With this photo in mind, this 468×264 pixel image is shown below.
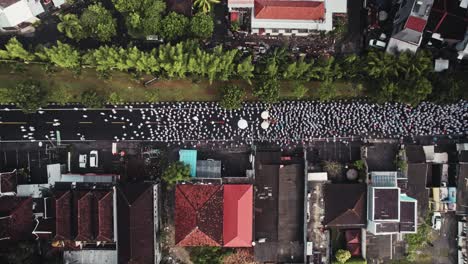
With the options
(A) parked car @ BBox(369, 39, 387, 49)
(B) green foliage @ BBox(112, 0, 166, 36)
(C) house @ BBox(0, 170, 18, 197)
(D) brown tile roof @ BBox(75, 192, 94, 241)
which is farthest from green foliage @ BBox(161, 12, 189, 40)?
(C) house @ BBox(0, 170, 18, 197)

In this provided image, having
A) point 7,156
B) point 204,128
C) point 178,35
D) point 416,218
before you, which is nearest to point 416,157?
point 416,218

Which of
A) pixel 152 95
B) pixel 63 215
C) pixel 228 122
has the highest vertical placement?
pixel 152 95

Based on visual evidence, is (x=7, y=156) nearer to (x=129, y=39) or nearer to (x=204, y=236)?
(x=129, y=39)

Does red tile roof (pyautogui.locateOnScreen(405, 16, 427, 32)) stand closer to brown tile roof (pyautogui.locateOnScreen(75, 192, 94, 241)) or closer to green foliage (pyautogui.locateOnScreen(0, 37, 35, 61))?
brown tile roof (pyautogui.locateOnScreen(75, 192, 94, 241))

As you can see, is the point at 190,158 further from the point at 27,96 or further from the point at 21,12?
the point at 21,12

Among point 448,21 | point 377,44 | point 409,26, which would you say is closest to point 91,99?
point 377,44

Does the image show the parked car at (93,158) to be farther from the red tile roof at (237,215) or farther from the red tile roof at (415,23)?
the red tile roof at (415,23)
